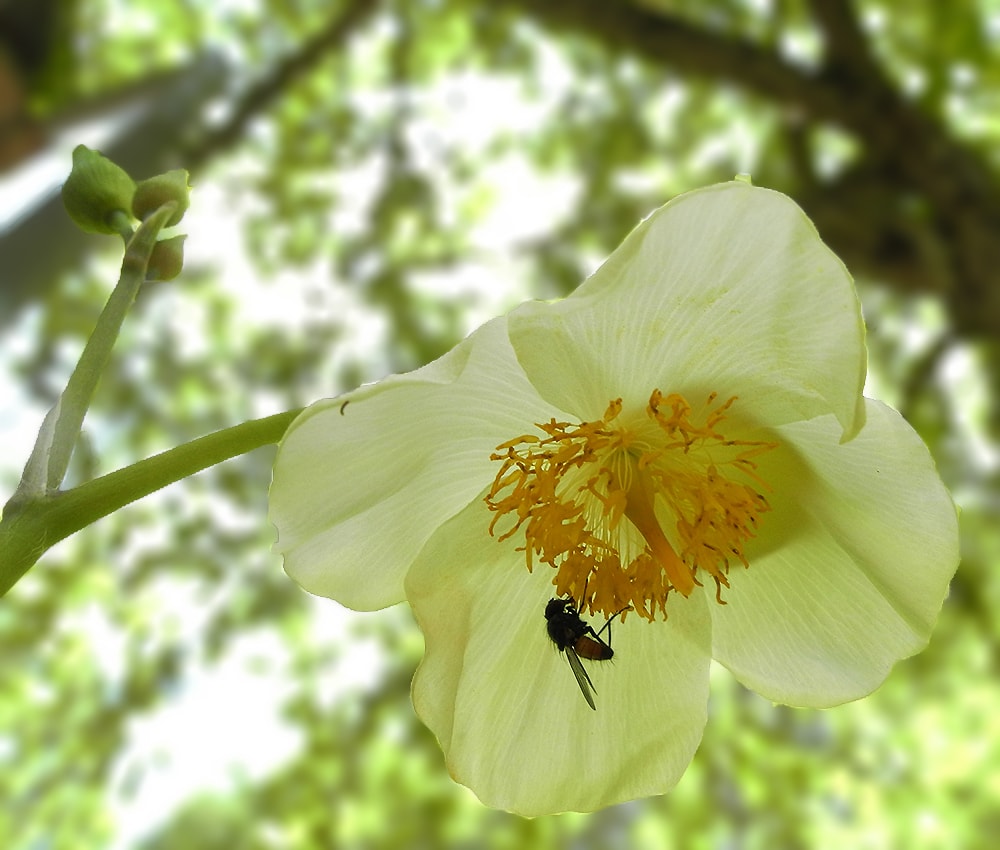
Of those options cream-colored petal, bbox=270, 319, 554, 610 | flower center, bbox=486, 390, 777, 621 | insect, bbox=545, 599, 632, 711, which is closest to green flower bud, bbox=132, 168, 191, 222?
cream-colored petal, bbox=270, 319, 554, 610

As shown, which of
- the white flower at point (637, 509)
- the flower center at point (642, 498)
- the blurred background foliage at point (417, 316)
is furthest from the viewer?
the blurred background foliage at point (417, 316)

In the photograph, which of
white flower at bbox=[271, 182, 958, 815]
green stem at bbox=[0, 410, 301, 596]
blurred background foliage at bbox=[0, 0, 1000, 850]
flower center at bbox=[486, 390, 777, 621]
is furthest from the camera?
blurred background foliage at bbox=[0, 0, 1000, 850]

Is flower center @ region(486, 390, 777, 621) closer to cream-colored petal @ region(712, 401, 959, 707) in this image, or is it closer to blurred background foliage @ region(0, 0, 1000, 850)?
cream-colored petal @ region(712, 401, 959, 707)

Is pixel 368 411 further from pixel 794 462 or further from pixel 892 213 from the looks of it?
pixel 892 213

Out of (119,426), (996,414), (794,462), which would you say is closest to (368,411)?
(794,462)

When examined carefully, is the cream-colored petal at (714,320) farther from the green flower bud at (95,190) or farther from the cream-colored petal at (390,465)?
the green flower bud at (95,190)

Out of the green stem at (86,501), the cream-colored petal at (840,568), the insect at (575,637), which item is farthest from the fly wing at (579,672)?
the green stem at (86,501)
